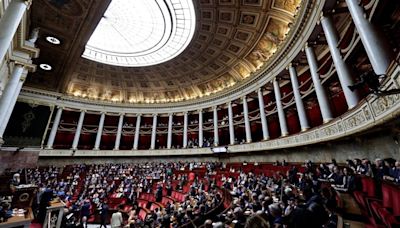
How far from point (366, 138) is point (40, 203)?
10918 millimetres

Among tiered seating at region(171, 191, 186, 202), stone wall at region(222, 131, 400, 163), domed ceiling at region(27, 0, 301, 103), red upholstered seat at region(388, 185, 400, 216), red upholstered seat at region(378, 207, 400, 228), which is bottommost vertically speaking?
tiered seating at region(171, 191, 186, 202)

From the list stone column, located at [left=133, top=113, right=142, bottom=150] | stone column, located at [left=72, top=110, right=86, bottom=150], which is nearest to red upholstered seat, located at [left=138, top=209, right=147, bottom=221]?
stone column, located at [left=133, top=113, right=142, bottom=150]

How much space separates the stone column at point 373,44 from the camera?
17.4 ft

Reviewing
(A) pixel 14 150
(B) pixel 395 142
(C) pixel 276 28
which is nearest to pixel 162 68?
(C) pixel 276 28

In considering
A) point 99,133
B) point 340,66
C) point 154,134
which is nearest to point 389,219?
point 340,66

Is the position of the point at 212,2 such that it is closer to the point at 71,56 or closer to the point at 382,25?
the point at 382,25

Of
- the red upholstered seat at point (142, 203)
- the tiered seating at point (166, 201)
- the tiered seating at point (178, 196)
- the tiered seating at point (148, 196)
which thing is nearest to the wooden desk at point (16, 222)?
the tiered seating at point (166, 201)

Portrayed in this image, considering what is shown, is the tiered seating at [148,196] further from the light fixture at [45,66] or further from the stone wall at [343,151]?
the light fixture at [45,66]

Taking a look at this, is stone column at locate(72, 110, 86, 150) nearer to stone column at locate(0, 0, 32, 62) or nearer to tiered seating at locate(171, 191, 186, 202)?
tiered seating at locate(171, 191, 186, 202)

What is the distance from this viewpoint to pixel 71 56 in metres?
14.3

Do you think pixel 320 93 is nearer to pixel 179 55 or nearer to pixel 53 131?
pixel 179 55

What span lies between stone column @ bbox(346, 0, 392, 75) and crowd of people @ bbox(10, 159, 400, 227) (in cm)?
274

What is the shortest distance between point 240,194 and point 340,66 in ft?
22.1

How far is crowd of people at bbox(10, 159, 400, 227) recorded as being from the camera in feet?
11.0
